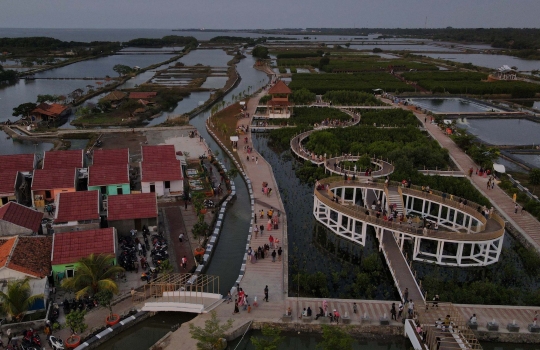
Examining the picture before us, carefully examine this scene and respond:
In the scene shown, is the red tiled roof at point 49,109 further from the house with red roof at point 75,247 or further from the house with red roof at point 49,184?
the house with red roof at point 75,247

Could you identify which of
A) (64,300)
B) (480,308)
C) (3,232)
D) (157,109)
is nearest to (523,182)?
(480,308)

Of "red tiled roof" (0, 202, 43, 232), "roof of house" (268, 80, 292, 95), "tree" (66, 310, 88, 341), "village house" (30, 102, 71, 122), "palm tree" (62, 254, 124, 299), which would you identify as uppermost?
"roof of house" (268, 80, 292, 95)

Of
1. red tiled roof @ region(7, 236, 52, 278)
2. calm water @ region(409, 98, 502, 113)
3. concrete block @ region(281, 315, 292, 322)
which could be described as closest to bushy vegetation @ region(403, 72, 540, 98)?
calm water @ region(409, 98, 502, 113)

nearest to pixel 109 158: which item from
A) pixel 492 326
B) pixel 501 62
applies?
pixel 492 326

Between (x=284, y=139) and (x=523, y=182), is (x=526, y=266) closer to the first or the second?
(x=523, y=182)

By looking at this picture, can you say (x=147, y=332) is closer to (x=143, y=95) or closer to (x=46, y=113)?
(x=46, y=113)

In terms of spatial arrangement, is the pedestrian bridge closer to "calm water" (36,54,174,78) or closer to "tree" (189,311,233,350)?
"tree" (189,311,233,350)
